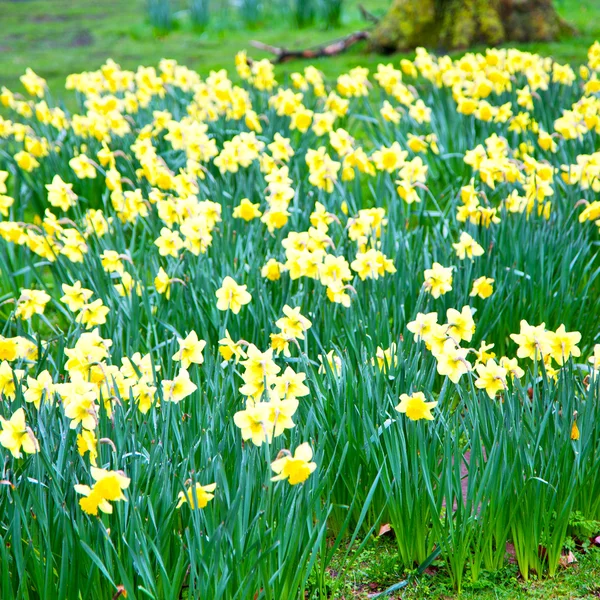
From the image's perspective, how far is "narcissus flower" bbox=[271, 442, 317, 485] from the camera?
1.67 metres

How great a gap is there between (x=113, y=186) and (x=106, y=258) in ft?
2.04

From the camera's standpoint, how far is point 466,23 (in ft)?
24.8

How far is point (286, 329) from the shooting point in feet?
8.09

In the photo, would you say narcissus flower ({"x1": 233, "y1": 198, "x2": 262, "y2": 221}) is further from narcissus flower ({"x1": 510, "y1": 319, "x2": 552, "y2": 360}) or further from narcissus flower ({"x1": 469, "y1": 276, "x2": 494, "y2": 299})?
narcissus flower ({"x1": 510, "y1": 319, "x2": 552, "y2": 360})

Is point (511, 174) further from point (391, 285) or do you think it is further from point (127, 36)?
point (127, 36)

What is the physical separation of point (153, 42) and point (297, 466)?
973cm

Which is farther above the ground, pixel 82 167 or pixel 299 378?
pixel 82 167

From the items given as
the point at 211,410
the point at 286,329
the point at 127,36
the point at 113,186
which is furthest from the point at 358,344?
the point at 127,36

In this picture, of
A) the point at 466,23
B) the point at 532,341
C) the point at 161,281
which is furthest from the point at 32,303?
the point at 466,23

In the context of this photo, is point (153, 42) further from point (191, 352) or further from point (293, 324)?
point (191, 352)

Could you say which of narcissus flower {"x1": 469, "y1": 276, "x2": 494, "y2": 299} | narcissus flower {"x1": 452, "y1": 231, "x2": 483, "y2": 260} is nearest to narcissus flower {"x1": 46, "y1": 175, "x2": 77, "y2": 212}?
narcissus flower {"x1": 452, "y1": 231, "x2": 483, "y2": 260}

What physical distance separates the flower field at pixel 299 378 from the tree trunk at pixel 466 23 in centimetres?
351

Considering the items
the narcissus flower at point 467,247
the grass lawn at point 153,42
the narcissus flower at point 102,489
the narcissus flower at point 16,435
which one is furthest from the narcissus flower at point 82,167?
the grass lawn at point 153,42

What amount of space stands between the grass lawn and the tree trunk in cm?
23
